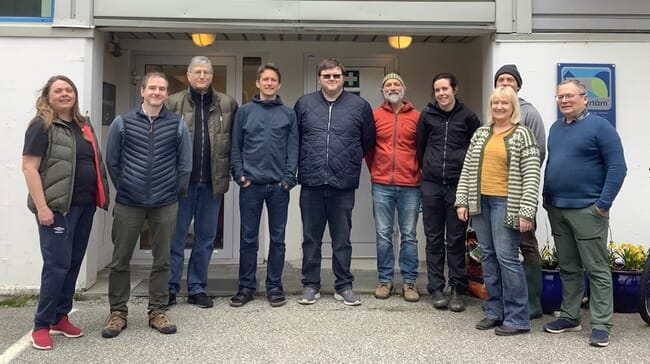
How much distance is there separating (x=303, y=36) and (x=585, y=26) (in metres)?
2.77

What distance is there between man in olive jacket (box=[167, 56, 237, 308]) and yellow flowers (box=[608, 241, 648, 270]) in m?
3.29


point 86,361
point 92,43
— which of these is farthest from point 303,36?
point 86,361

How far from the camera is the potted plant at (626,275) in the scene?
4570 mm

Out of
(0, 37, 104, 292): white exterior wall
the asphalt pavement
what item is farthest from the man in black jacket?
(0, 37, 104, 292): white exterior wall

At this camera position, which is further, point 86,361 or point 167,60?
point 167,60

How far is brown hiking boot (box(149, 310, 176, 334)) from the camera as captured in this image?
399 cm

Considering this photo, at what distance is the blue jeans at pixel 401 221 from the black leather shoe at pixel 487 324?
856 mm

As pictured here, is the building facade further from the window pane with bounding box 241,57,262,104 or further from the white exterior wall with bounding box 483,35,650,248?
the window pane with bounding box 241,57,262,104

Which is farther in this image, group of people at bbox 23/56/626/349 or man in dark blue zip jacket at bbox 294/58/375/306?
man in dark blue zip jacket at bbox 294/58/375/306

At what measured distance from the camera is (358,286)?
533 cm

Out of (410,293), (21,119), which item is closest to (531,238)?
(410,293)

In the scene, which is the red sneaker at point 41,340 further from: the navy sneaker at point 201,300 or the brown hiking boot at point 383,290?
the brown hiking boot at point 383,290

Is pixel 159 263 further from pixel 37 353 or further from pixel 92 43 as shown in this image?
pixel 92 43

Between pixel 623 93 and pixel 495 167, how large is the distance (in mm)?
2088
